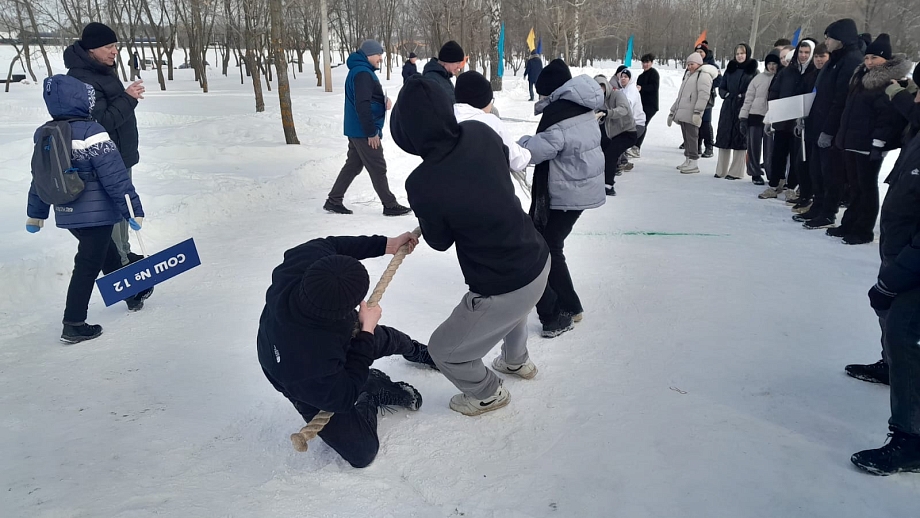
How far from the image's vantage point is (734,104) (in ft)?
26.6

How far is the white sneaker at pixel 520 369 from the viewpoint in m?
3.26

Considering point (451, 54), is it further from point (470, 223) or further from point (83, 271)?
point (470, 223)

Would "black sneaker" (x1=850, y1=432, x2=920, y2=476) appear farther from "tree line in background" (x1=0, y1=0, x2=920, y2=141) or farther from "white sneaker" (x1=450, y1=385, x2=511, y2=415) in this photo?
"tree line in background" (x1=0, y1=0, x2=920, y2=141)

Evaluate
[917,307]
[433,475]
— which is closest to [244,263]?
[433,475]

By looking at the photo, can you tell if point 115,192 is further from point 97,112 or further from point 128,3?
point 128,3

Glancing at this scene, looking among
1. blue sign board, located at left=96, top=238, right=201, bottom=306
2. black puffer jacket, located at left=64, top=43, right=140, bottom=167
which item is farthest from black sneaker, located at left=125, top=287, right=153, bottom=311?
black puffer jacket, located at left=64, top=43, right=140, bottom=167

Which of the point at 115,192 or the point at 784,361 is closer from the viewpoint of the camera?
the point at 784,361

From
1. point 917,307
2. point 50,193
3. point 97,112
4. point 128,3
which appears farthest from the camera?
point 128,3

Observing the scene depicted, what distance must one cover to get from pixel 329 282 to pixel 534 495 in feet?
4.03

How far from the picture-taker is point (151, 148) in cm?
1000

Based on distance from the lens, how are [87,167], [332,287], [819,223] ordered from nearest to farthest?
1. [332,287]
2. [87,167]
3. [819,223]

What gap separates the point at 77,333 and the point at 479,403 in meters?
2.75

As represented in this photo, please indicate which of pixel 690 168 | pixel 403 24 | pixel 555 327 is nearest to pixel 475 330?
pixel 555 327

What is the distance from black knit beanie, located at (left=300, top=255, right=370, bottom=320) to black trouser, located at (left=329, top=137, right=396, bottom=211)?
4.25m
